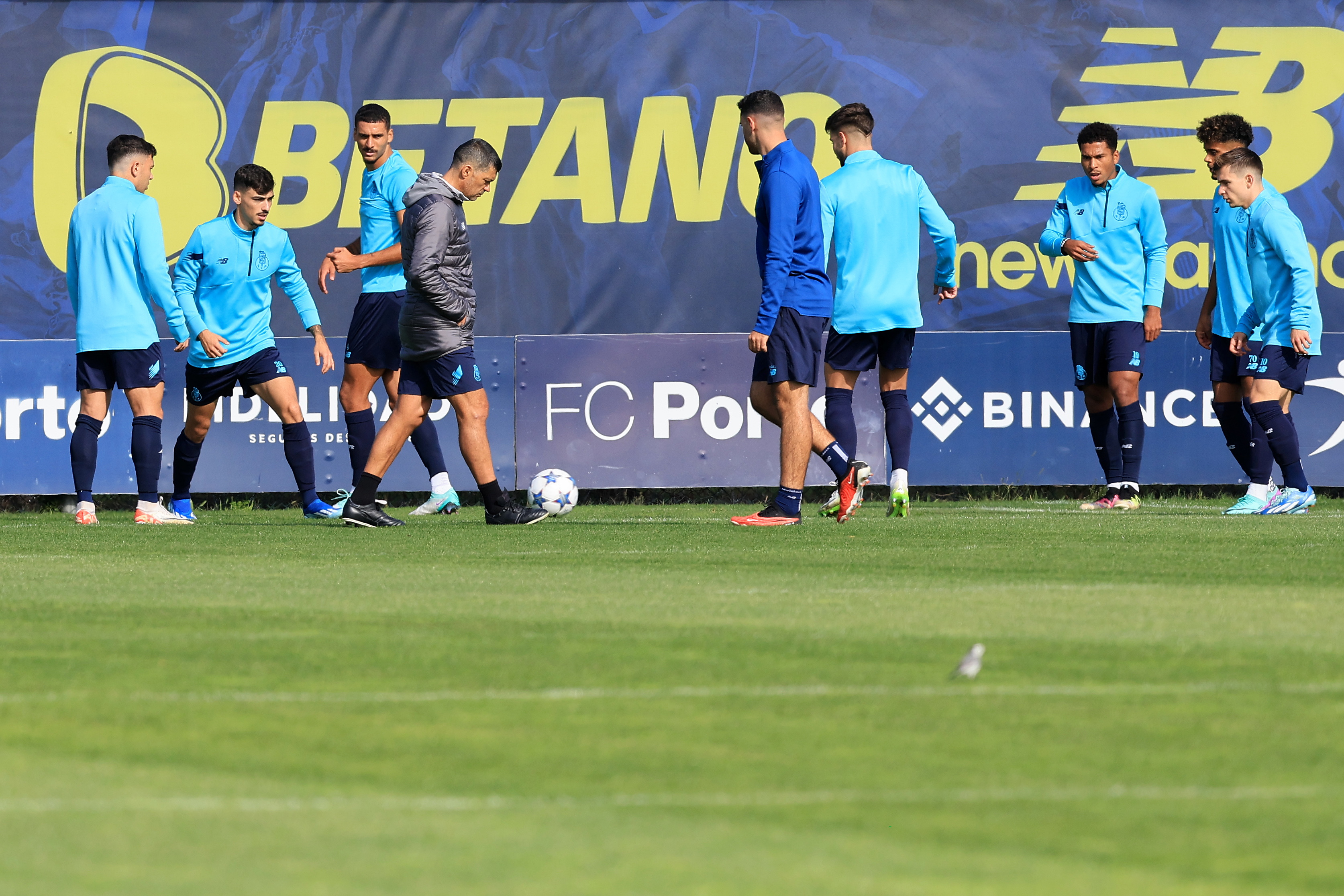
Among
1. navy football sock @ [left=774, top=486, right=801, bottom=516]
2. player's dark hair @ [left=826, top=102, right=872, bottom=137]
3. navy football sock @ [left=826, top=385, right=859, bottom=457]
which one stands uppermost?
player's dark hair @ [left=826, top=102, right=872, bottom=137]

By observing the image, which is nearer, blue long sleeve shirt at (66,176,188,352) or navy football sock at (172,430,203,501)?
blue long sleeve shirt at (66,176,188,352)

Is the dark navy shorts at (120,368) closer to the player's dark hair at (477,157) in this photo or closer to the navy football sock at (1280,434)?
the player's dark hair at (477,157)

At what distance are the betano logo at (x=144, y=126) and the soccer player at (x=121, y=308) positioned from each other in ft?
9.46

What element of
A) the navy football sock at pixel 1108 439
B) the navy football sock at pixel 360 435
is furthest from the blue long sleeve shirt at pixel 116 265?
the navy football sock at pixel 1108 439

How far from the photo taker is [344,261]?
10211mm

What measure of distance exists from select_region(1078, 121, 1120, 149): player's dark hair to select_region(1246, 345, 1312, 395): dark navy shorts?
1436 mm

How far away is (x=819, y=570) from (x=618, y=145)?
268 inches

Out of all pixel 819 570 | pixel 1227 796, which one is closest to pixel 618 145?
pixel 819 570

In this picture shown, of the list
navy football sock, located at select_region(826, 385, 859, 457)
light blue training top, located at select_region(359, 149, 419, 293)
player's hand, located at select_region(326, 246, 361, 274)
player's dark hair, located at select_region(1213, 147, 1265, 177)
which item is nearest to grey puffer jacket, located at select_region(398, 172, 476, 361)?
player's hand, located at select_region(326, 246, 361, 274)

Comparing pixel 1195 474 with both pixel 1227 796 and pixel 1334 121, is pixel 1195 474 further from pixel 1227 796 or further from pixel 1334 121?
pixel 1227 796

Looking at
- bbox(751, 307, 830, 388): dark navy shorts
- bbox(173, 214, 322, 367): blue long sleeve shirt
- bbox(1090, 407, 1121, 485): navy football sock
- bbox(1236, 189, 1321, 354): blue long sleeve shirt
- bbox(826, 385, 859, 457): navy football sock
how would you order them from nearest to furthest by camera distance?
bbox(751, 307, 830, 388): dark navy shorts → bbox(826, 385, 859, 457): navy football sock → bbox(1236, 189, 1321, 354): blue long sleeve shirt → bbox(173, 214, 322, 367): blue long sleeve shirt → bbox(1090, 407, 1121, 485): navy football sock

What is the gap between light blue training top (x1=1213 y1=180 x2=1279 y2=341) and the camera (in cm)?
1047

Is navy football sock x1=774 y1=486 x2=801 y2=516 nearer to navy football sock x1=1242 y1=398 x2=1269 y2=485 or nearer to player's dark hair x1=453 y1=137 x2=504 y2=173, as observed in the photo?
player's dark hair x1=453 y1=137 x2=504 y2=173

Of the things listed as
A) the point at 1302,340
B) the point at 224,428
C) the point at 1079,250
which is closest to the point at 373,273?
the point at 224,428
